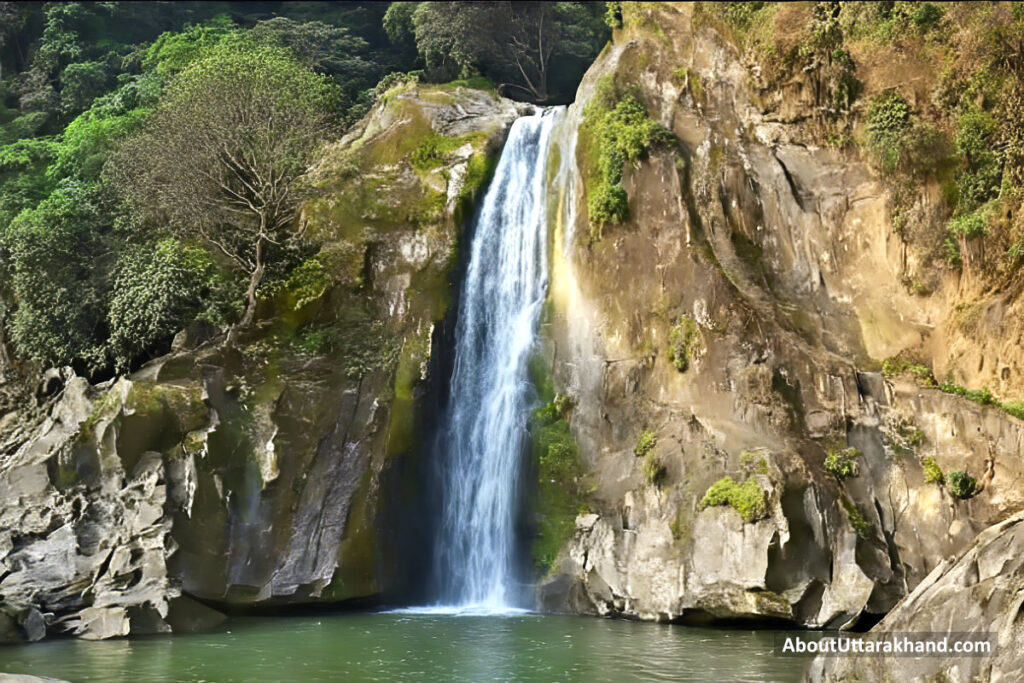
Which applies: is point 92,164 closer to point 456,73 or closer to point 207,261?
point 207,261

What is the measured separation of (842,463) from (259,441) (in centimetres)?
1096

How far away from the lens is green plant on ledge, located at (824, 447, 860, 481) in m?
17.8

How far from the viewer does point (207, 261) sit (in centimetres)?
2255

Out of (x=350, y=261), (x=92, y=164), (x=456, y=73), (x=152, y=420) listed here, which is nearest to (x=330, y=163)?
(x=350, y=261)

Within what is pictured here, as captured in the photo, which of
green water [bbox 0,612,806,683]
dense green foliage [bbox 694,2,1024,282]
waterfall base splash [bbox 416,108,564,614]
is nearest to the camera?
green water [bbox 0,612,806,683]

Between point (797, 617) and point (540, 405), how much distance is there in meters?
7.15

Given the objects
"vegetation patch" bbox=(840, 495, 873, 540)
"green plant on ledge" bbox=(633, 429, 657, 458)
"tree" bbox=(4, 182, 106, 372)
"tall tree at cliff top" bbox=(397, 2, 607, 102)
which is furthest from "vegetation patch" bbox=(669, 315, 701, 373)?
"tall tree at cliff top" bbox=(397, 2, 607, 102)

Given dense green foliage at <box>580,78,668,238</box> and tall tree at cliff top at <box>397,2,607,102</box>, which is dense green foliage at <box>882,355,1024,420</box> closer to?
dense green foliage at <box>580,78,668,238</box>

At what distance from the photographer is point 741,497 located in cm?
1716

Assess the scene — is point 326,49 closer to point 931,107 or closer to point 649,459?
point 931,107

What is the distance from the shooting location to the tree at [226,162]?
75.2 ft

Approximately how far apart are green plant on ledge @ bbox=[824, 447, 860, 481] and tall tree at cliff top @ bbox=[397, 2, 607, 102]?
18.9m

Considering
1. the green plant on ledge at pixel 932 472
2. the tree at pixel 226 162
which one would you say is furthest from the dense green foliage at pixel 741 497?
the tree at pixel 226 162

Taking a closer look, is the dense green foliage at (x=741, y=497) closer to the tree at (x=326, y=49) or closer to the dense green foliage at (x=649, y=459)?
the dense green foliage at (x=649, y=459)
